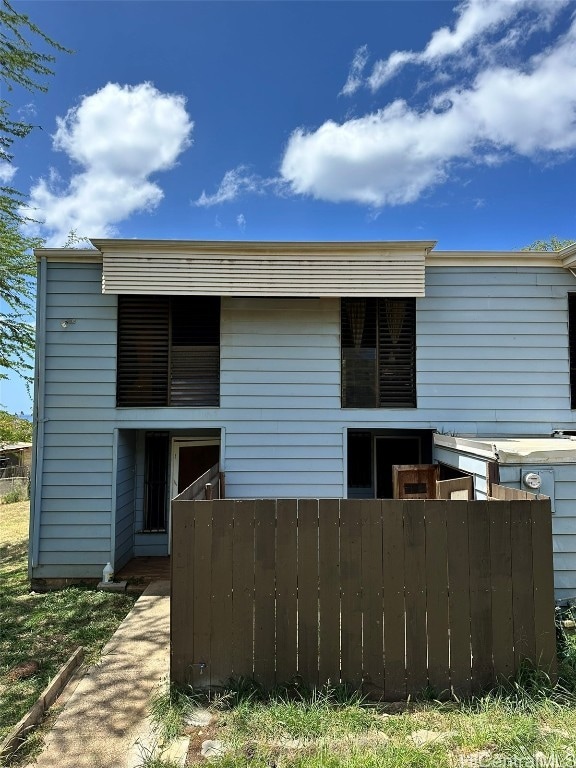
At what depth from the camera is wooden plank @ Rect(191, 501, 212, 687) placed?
9.52ft

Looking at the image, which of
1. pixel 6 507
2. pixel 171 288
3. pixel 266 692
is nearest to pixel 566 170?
pixel 171 288

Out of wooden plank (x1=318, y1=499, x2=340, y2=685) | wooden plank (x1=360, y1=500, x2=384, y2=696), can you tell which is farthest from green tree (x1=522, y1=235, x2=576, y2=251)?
wooden plank (x1=318, y1=499, x2=340, y2=685)

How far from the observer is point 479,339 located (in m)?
6.03

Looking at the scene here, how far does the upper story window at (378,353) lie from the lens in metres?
6.08

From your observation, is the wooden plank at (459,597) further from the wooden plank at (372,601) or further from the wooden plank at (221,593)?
the wooden plank at (221,593)

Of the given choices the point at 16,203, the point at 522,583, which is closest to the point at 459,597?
the point at 522,583

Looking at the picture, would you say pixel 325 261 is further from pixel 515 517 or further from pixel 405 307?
pixel 515 517

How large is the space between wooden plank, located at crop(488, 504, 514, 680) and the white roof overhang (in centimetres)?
349

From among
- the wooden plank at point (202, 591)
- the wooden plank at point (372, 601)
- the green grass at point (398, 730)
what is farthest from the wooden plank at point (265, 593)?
the wooden plank at point (372, 601)

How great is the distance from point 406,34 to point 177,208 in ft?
18.7

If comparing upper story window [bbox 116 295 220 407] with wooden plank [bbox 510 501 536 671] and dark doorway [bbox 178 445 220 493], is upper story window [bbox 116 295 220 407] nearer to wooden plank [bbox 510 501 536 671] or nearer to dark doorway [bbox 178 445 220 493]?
dark doorway [bbox 178 445 220 493]

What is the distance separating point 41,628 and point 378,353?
5425mm

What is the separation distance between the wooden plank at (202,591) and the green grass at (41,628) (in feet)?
4.39

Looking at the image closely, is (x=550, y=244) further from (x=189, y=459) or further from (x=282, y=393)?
(x=189, y=459)
